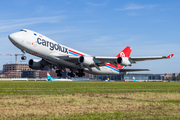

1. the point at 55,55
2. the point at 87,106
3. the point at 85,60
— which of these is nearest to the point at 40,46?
the point at 55,55

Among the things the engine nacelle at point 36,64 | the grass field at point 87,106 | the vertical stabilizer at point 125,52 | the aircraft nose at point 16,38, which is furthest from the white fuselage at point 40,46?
the vertical stabilizer at point 125,52

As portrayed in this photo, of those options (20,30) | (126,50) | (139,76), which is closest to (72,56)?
(20,30)

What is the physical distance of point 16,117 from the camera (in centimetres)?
1191

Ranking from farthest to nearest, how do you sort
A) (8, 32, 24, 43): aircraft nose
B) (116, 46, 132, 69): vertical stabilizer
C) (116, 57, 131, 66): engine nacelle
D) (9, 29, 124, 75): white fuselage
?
(116, 46, 132, 69): vertical stabilizer < (116, 57, 131, 66): engine nacelle < (9, 29, 124, 75): white fuselage < (8, 32, 24, 43): aircraft nose

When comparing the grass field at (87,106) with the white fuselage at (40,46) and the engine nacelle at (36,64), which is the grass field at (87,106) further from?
the engine nacelle at (36,64)

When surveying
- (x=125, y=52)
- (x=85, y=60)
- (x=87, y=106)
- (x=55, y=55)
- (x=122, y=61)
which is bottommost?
(x=87, y=106)

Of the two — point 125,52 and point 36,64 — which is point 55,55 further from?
point 125,52

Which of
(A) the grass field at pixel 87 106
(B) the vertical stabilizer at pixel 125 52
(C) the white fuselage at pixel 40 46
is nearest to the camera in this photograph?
(A) the grass field at pixel 87 106

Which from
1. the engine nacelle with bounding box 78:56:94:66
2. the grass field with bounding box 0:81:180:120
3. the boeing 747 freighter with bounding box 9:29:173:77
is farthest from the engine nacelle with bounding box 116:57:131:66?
the grass field with bounding box 0:81:180:120

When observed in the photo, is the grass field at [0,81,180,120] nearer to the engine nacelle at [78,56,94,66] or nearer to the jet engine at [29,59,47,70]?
the engine nacelle at [78,56,94,66]

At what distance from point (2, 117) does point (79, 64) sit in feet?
117

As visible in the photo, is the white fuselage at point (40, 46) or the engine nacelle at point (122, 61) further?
the engine nacelle at point (122, 61)

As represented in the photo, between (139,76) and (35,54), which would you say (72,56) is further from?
(139,76)

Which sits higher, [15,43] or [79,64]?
[15,43]
